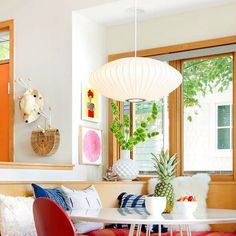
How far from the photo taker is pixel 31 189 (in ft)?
12.6

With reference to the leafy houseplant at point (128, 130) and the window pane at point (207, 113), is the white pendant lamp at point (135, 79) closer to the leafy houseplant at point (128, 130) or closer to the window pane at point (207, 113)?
the window pane at point (207, 113)

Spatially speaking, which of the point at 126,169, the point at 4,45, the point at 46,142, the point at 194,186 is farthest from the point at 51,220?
the point at 4,45

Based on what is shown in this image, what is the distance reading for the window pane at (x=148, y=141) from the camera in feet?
16.0

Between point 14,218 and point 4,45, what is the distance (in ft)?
8.84

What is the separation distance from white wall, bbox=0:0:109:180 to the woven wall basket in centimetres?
6

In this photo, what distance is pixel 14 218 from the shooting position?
10.8ft

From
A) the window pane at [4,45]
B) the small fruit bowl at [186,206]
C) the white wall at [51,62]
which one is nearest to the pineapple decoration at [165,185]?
the small fruit bowl at [186,206]

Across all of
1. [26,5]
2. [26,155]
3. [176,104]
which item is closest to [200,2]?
[176,104]

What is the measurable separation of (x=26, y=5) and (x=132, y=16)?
116 centimetres

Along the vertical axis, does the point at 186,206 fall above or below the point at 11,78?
below

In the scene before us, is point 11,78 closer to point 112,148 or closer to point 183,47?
point 112,148

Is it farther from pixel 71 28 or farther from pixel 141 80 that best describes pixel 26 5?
pixel 141 80

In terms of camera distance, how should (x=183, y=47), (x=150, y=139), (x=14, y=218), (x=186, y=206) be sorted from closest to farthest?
(x=186, y=206)
(x=14, y=218)
(x=183, y=47)
(x=150, y=139)

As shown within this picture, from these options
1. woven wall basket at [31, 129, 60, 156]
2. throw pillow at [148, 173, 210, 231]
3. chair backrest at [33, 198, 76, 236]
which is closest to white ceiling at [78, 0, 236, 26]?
woven wall basket at [31, 129, 60, 156]
